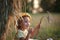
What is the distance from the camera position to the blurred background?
270 centimetres

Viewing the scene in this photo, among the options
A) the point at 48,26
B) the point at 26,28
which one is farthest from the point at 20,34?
the point at 48,26

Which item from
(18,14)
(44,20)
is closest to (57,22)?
(44,20)

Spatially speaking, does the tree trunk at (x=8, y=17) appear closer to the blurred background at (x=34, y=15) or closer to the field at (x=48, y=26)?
the blurred background at (x=34, y=15)

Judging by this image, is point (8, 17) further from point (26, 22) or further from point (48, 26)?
point (48, 26)

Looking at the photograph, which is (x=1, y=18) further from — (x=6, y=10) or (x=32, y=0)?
(x=32, y=0)

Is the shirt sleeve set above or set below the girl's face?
below

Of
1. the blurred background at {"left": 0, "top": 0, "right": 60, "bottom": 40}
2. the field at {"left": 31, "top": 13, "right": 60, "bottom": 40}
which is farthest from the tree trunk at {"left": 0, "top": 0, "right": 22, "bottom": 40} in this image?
the field at {"left": 31, "top": 13, "right": 60, "bottom": 40}

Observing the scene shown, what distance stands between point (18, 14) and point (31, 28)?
126 millimetres

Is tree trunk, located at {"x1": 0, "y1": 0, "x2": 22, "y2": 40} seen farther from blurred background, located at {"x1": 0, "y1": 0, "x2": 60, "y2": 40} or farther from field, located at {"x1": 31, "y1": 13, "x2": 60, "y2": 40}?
field, located at {"x1": 31, "y1": 13, "x2": 60, "y2": 40}

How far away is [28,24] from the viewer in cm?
272

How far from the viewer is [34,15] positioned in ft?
8.91

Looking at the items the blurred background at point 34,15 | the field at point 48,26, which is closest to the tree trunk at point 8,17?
the blurred background at point 34,15

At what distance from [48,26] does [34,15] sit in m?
0.12

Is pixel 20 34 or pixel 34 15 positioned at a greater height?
pixel 34 15
